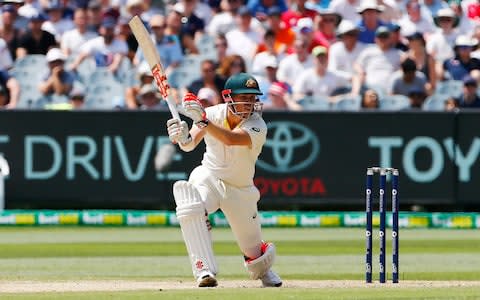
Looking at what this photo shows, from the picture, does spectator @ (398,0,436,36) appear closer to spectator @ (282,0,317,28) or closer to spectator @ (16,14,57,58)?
spectator @ (282,0,317,28)

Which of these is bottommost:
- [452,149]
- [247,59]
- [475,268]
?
[475,268]

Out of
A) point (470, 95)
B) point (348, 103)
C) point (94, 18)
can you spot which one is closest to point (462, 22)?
point (470, 95)

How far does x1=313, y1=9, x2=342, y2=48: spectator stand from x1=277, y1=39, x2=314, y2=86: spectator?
1.49ft

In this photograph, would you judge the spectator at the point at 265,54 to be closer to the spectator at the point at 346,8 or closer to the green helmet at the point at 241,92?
the spectator at the point at 346,8

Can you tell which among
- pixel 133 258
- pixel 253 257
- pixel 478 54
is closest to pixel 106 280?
pixel 253 257

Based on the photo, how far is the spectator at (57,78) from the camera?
15.7 meters

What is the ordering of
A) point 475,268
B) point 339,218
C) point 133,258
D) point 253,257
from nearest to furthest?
point 253,257 < point 475,268 < point 133,258 < point 339,218

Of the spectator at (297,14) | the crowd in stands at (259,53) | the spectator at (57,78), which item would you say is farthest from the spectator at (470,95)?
the spectator at (57,78)

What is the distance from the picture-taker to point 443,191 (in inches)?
579

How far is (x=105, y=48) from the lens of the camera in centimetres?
1653

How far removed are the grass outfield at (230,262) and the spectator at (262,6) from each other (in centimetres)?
410

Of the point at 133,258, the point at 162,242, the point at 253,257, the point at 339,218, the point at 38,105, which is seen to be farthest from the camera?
the point at 38,105

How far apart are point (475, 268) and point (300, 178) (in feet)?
15.2

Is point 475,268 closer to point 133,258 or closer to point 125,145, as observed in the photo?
point 133,258
